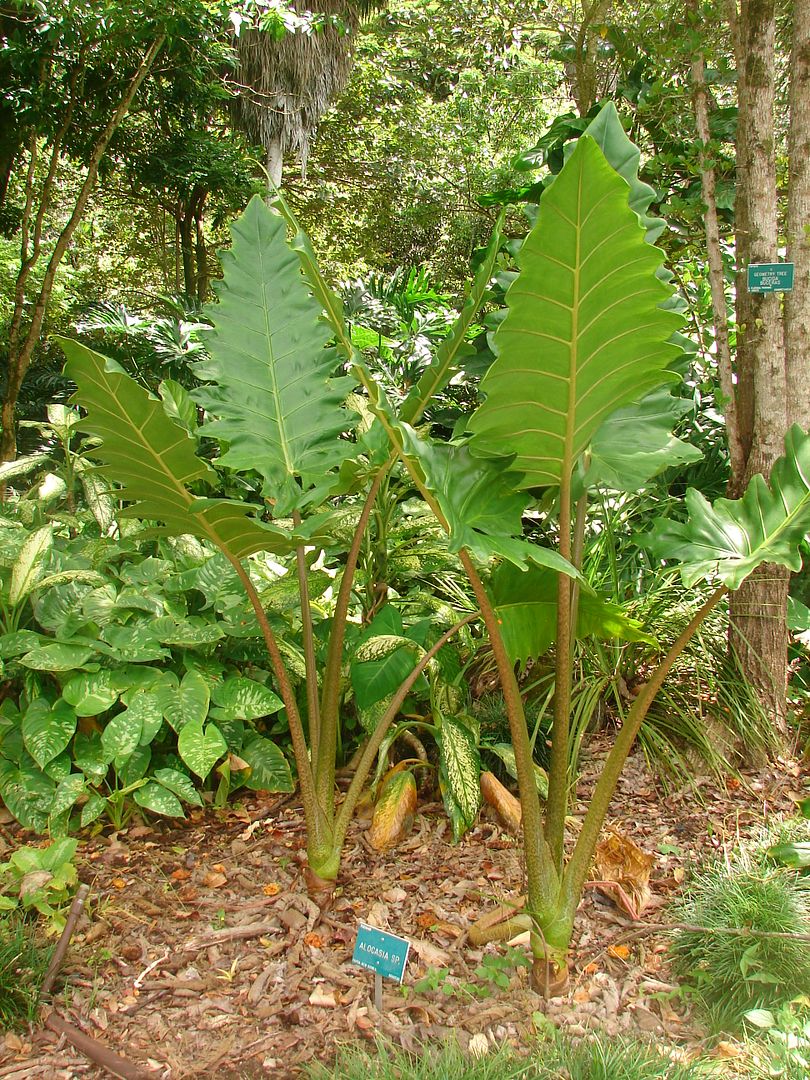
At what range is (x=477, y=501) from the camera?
1.67 metres

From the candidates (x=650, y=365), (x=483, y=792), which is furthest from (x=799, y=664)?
(x=650, y=365)

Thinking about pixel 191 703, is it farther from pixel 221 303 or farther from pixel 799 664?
pixel 799 664

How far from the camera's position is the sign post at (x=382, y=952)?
1.64m

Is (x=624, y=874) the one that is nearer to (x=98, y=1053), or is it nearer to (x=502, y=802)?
(x=502, y=802)

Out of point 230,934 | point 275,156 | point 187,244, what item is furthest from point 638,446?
point 275,156

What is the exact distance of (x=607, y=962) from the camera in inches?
75.7

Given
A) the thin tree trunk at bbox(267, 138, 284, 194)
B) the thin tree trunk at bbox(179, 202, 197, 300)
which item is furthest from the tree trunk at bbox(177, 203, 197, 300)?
the thin tree trunk at bbox(267, 138, 284, 194)

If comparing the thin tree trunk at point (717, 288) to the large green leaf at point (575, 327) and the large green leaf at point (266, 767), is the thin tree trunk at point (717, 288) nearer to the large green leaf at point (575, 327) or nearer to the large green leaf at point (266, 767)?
the large green leaf at point (575, 327)

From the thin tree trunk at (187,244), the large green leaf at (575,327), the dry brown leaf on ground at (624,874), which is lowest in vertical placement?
the dry brown leaf on ground at (624,874)

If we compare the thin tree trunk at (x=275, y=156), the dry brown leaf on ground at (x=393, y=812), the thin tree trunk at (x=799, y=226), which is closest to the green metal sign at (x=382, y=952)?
the dry brown leaf on ground at (x=393, y=812)

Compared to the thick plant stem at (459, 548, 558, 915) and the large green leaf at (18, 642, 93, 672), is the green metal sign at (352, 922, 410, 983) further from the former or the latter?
the large green leaf at (18, 642, 93, 672)

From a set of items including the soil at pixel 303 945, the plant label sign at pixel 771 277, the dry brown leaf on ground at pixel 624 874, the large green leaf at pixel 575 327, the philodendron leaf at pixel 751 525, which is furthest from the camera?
the plant label sign at pixel 771 277

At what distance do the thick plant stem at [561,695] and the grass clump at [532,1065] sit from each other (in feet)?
1.28

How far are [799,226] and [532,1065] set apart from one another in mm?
2688
